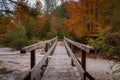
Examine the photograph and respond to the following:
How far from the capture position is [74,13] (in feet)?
57.0

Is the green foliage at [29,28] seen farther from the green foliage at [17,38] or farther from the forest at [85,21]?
the green foliage at [17,38]

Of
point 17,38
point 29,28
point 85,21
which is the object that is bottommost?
point 17,38

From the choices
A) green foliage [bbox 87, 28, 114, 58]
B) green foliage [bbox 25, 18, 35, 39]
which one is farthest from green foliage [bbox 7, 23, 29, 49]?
green foliage [bbox 87, 28, 114, 58]

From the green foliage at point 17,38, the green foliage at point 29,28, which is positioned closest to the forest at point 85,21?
the green foliage at point 17,38

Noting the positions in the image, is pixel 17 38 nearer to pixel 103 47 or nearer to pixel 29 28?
pixel 29 28

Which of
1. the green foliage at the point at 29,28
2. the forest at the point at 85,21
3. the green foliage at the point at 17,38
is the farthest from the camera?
the green foliage at the point at 29,28

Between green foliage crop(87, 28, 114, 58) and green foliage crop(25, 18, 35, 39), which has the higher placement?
green foliage crop(25, 18, 35, 39)

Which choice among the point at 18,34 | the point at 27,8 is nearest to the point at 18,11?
the point at 27,8

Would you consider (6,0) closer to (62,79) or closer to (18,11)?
(18,11)

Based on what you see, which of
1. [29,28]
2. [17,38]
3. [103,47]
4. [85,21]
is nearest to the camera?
[103,47]

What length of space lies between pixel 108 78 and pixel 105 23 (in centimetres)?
798

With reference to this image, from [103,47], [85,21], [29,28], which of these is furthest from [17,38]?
[103,47]

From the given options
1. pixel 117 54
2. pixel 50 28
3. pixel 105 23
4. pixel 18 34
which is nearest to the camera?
pixel 117 54

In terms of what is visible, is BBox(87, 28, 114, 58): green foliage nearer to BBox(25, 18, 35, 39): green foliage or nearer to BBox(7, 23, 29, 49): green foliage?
BBox(7, 23, 29, 49): green foliage
